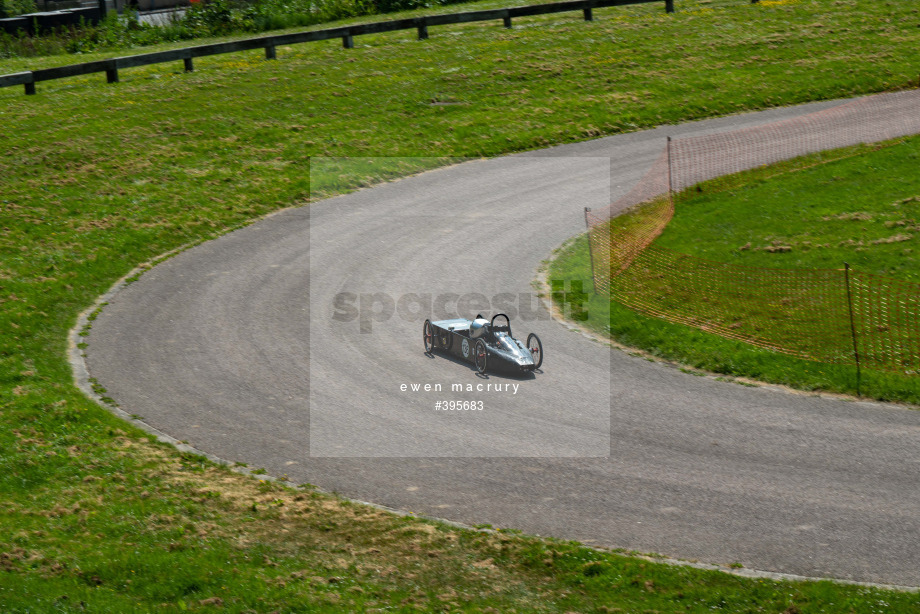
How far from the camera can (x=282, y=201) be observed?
30000 millimetres

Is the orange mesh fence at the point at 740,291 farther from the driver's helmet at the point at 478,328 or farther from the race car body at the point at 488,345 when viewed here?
the driver's helmet at the point at 478,328

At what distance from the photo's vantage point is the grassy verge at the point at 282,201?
39.1 feet

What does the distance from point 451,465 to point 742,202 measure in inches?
665

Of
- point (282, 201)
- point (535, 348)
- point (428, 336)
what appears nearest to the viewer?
point (535, 348)

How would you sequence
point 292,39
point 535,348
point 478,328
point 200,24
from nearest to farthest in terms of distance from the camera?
point 478,328
point 535,348
point 292,39
point 200,24

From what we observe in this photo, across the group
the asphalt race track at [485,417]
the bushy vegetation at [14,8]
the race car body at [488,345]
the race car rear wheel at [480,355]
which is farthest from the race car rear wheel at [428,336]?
the bushy vegetation at [14,8]

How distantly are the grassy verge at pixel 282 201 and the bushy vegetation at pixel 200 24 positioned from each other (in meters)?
4.25

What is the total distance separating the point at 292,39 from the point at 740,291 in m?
28.5

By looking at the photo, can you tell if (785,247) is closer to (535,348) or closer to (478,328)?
(535,348)

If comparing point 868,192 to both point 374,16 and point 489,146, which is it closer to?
point 489,146

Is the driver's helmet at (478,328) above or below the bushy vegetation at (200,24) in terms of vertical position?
below

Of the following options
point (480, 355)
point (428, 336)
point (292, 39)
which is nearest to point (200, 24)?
point (292, 39)

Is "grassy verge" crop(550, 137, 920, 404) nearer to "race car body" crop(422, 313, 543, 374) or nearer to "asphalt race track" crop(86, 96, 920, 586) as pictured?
"asphalt race track" crop(86, 96, 920, 586)

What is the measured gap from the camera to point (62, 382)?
730 inches
